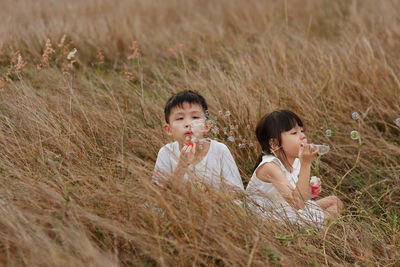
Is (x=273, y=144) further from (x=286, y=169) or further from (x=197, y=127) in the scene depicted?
(x=197, y=127)

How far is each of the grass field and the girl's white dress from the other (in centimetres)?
12

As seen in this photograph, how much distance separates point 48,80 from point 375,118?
2.64m

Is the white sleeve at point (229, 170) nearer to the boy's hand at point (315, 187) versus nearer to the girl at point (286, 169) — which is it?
the girl at point (286, 169)

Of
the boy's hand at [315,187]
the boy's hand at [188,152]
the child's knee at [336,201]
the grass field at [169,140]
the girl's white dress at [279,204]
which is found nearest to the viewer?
the grass field at [169,140]

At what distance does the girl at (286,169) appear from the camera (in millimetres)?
2561

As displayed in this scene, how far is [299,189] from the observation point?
2.58 meters

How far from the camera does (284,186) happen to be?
265 cm

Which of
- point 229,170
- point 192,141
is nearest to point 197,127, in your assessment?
point 192,141

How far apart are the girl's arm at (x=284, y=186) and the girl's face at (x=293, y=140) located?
5.0 inches

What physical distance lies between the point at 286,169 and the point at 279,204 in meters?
0.35

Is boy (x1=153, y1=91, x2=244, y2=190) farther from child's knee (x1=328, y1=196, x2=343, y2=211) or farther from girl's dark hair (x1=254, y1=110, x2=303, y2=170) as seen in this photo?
child's knee (x1=328, y1=196, x2=343, y2=211)

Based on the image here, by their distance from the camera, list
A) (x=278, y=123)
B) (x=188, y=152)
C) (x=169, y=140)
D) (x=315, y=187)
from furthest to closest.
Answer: (x=169, y=140) < (x=278, y=123) < (x=315, y=187) < (x=188, y=152)

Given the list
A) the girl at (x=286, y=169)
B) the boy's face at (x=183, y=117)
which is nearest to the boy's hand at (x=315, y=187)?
the girl at (x=286, y=169)

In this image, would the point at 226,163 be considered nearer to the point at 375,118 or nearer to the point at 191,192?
the point at 191,192
